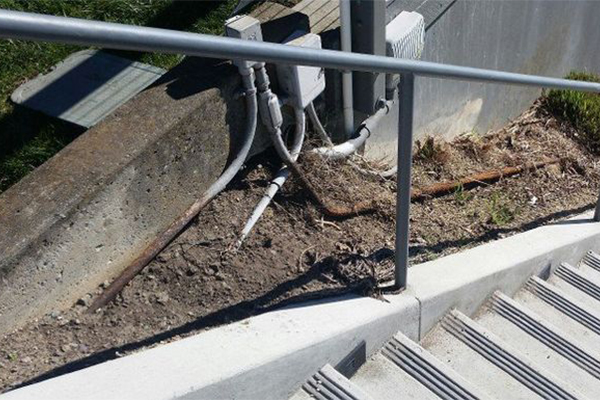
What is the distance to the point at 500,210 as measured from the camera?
12.1 feet

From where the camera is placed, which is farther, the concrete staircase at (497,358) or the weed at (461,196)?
the weed at (461,196)

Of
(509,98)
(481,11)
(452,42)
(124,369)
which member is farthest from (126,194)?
(509,98)

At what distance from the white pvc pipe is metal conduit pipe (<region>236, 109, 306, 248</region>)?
29 cm

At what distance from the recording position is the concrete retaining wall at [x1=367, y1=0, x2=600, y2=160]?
14.9 ft

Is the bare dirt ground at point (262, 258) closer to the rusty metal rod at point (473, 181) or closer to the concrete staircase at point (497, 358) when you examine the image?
the rusty metal rod at point (473, 181)

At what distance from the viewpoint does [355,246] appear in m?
2.95

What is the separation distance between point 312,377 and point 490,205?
5.52 feet

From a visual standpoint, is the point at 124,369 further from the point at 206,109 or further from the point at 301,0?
the point at 301,0

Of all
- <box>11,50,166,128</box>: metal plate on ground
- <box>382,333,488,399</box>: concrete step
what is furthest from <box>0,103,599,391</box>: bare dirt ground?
<box>11,50,166,128</box>: metal plate on ground

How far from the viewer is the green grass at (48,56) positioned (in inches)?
124

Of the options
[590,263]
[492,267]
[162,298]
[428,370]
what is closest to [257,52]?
[162,298]

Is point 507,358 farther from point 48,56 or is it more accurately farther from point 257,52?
point 48,56

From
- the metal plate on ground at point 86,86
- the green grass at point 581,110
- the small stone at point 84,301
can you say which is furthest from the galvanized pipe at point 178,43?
the green grass at point 581,110

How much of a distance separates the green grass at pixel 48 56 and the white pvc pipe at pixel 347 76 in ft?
2.58
